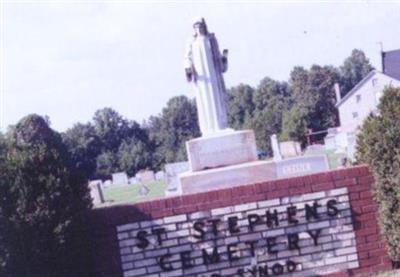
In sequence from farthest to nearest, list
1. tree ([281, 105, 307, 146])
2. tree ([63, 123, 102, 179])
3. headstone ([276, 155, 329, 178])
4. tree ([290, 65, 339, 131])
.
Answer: tree ([290, 65, 339, 131]) → tree ([63, 123, 102, 179]) → tree ([281, 105, 307, 146]) → headstone ([276, 155, 329, 178])

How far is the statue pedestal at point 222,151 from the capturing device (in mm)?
10531

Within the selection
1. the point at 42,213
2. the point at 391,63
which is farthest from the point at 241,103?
the point at 42,213

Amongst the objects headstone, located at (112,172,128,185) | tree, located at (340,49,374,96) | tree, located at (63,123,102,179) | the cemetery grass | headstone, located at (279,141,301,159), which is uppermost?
tree, located at (340,49,374,96)

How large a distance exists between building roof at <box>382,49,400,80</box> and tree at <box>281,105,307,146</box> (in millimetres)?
9012

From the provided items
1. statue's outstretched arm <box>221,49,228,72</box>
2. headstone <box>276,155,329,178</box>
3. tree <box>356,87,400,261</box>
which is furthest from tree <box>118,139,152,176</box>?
tree <box>356,87,400,261</box>

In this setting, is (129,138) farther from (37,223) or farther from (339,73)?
(37,223)

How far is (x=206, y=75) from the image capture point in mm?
11492

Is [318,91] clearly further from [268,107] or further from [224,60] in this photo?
[224,60]

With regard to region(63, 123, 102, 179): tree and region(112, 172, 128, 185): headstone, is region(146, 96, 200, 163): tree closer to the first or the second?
region(63, 123, 102, 179): tree

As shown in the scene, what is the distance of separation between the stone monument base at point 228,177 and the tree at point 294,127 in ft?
178

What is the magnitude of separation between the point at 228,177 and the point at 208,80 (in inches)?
89.5

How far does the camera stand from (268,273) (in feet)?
26.7

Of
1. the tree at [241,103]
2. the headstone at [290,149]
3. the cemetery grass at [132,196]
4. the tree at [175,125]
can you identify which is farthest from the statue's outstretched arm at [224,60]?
the tree at [241,103]

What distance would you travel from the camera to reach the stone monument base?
9.83m
